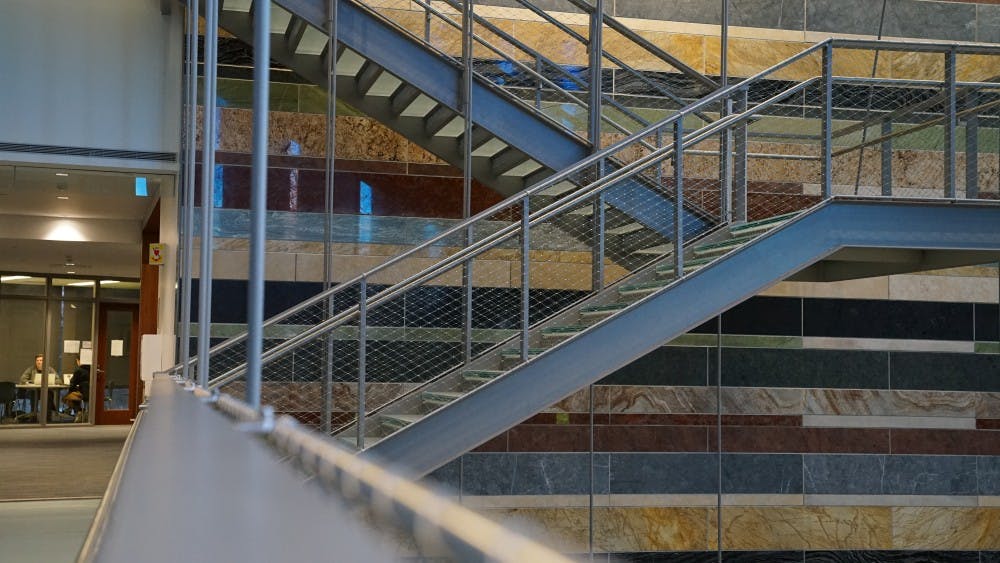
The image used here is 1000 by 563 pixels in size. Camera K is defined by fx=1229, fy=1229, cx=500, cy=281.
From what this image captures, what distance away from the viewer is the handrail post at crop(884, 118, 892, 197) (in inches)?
303

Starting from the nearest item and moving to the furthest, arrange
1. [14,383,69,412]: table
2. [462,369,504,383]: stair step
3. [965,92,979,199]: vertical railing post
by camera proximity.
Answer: [462,369,504,383]: stair step → [965,92,979,199]: vertical railing post → [14,383,69,412]: table

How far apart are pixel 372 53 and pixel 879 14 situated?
4.61 metres

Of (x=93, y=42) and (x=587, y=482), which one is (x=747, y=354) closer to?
(x=587, y=482)

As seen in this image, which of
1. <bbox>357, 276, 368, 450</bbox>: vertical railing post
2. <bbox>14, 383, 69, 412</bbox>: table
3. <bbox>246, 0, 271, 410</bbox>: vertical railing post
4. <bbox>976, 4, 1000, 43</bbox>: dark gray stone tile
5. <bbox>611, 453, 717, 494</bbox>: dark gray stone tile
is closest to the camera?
<bbox>246, 0, 271, 410</bbox>: vertical railing post

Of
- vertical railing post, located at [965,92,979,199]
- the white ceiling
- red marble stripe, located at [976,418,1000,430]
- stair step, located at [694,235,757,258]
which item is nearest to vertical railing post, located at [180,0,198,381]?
the white ceiling

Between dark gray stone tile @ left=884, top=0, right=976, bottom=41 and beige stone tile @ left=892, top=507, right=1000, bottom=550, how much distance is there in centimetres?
386

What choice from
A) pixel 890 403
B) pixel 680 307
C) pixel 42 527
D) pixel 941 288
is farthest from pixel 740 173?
pixel 42 527

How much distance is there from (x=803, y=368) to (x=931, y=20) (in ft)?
10.4

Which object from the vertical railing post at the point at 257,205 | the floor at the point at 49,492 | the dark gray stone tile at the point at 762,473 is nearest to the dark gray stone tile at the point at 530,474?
the dark gray stone tile at the point at 762,473

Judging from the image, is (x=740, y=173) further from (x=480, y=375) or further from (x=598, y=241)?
(x=480, y=375)

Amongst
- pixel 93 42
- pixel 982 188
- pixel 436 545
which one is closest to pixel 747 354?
pixel 982 188

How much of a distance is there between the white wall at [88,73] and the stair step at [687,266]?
14.1 feet

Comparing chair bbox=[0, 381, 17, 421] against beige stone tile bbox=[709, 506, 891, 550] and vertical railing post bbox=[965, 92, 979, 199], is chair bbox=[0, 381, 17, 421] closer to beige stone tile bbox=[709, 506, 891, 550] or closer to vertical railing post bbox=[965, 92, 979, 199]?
beige stone tile bbox=[709, 506, 891, 550]

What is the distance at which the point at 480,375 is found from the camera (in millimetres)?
6758
